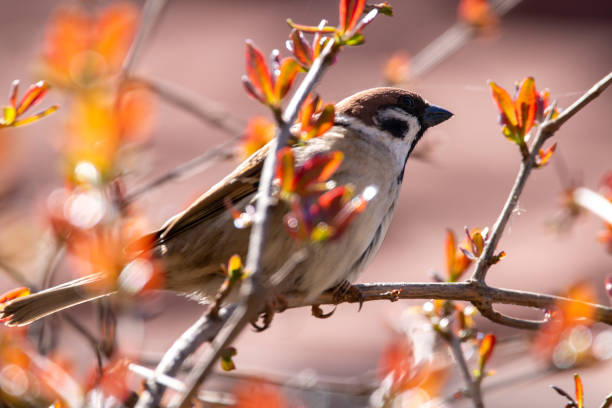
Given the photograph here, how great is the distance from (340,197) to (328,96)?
2.62 meters

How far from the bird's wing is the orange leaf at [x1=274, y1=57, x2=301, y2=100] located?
0.76m

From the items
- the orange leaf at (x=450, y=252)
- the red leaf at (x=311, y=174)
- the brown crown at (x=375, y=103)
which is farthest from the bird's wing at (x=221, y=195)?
the red leaf at (x=311, y=174)

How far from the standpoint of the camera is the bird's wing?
1842mm

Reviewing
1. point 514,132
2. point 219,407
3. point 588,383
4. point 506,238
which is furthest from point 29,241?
point 506,238

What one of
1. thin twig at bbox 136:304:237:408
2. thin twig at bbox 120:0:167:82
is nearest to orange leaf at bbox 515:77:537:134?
thin twig at bbox 136:304:237:408

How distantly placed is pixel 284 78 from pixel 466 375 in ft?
1.96

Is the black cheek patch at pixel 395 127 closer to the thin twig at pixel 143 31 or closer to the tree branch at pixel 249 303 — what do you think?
the thin twig at pixel 143 31

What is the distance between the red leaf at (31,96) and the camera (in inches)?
50.4

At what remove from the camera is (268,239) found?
166 centimetres

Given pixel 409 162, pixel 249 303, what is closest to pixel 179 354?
pixel 249 303

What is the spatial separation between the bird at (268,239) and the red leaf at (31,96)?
44 cm

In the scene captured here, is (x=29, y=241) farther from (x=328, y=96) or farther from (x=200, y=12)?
(x=200, y=12)

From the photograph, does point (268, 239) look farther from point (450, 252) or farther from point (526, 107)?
point (526, 107)

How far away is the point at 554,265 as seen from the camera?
3205 mm
